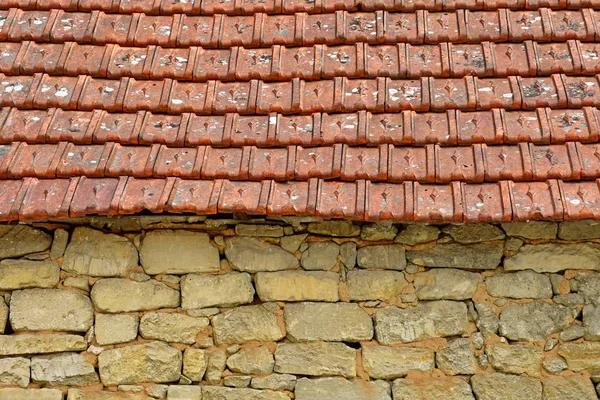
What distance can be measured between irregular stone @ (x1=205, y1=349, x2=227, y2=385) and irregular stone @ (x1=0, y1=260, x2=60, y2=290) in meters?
0.91

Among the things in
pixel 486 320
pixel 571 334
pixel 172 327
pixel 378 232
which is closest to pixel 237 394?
pixel 172 327

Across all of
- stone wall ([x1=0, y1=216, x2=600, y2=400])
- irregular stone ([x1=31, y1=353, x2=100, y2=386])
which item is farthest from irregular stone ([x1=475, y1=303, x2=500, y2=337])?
irregular stone ([x1=31, y1=353, x2=100, y2=386])

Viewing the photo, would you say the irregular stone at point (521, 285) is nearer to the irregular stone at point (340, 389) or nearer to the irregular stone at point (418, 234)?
the irregular stone at point (418, 234)

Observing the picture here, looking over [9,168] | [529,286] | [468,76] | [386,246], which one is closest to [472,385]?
[529,286]

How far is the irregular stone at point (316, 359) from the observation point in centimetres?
395

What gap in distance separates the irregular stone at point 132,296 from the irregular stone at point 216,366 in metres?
0.33

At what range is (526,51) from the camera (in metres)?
4.20

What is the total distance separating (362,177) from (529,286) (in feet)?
3.41

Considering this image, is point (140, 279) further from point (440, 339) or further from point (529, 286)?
point (529, 286)

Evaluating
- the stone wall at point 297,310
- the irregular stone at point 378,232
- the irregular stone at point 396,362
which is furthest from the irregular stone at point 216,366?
the irregular stone at point 378,232

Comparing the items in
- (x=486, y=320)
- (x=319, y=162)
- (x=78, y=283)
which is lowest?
(x=486, y=320)

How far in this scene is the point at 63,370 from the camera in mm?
4051

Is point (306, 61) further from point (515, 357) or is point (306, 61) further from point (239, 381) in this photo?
point (515, 357)

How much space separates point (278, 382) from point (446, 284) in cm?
99
